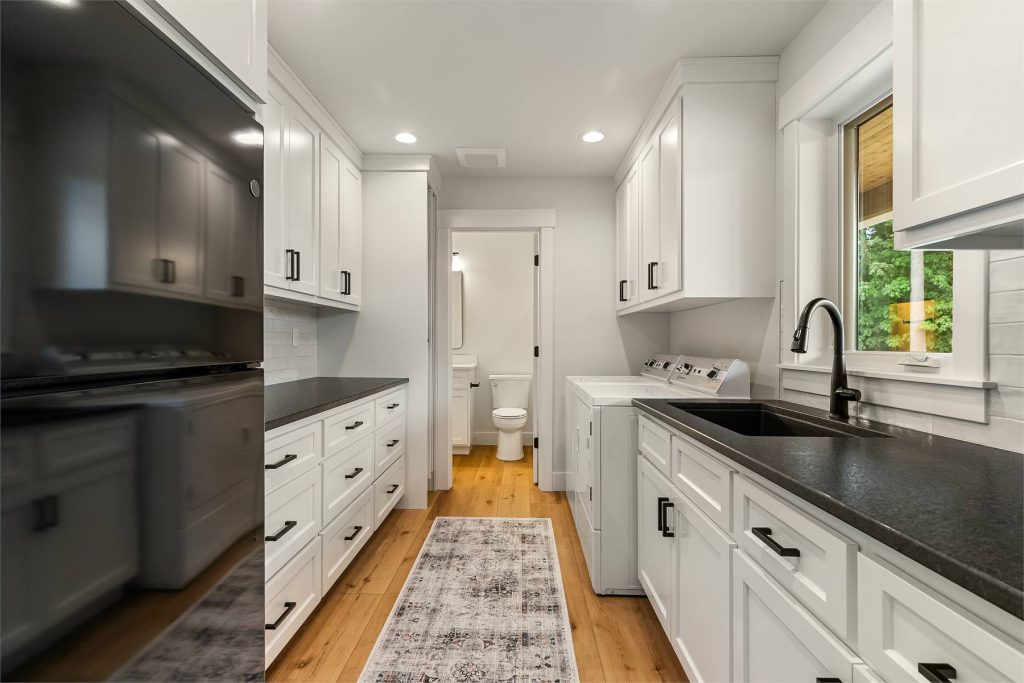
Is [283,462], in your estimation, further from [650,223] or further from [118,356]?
[650,223]

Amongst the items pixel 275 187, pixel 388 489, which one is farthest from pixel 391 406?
pixel 275 187

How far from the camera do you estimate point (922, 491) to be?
791mm

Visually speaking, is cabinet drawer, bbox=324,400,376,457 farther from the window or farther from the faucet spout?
the window

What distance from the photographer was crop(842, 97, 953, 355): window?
1.37 m

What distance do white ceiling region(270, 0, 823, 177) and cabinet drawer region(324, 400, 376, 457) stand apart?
162 centimetres

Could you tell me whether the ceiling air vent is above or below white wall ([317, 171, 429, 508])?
above

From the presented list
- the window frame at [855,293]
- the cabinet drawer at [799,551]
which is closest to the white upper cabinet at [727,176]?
the window frame at [855,293]

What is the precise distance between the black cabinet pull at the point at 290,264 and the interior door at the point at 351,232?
0.61 m

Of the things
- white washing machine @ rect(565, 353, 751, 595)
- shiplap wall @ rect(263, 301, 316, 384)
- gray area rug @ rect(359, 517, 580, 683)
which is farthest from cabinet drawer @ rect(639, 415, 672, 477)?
shiplap wall @ rect(263, 301, 316, 384)

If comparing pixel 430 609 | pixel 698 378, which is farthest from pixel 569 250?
pixel 430 609

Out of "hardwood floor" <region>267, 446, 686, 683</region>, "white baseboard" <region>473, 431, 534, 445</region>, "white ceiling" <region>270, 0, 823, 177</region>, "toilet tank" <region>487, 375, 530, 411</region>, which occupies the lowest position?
"hardwood floor" <region>267, 446, 686, 683</region>

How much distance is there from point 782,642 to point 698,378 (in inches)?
62.0

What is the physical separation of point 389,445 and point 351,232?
138 centimetres

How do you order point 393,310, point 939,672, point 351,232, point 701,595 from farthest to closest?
1. point 393,310
2. point 351,232
3. point 701,595
4. point 939,672
